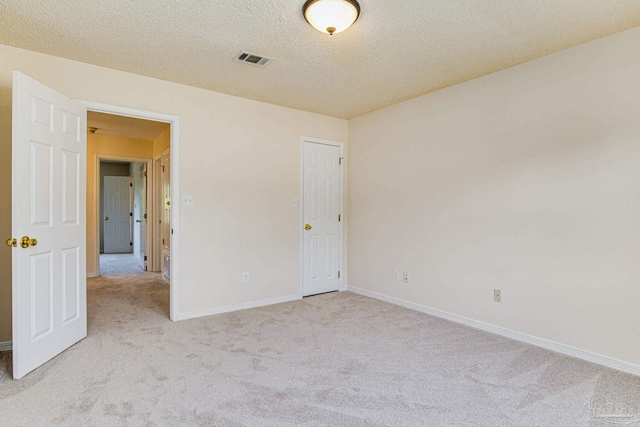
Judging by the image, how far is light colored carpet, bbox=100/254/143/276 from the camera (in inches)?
246

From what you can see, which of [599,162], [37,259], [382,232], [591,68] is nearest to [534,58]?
[591,68]

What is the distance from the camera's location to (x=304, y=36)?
2.51m

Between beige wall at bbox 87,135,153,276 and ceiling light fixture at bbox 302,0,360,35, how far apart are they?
5114mm

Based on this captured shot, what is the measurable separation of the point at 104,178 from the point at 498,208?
915 cm

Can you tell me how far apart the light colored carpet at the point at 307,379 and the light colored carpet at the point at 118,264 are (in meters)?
3.07

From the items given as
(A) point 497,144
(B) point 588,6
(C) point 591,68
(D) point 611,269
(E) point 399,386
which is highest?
(B) point 588,6

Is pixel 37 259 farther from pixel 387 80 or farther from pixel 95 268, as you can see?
pixel 95 268

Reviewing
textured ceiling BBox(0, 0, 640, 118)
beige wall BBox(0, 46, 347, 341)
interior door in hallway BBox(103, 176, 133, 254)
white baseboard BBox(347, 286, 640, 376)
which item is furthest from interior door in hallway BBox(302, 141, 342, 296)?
interior door in hallway BBox(103, 176, 133, 254)

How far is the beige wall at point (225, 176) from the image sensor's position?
3189 millimetres

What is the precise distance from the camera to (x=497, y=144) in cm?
315

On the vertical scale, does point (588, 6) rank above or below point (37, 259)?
above

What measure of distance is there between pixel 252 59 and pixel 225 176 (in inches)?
54.2

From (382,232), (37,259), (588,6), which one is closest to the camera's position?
(588,6)

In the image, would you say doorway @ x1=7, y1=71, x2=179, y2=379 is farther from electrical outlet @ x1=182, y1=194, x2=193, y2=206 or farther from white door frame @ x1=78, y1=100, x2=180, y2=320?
electrical outlet @ x1=182, y1=194, x2=193, y2=206
